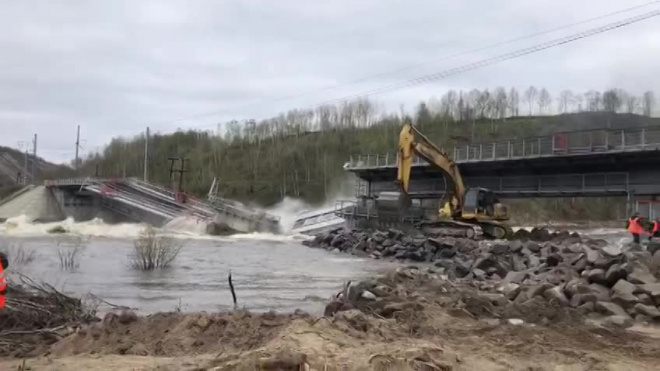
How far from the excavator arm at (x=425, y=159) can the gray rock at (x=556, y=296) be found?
26.9 m

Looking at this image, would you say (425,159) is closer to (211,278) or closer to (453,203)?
(453,203)

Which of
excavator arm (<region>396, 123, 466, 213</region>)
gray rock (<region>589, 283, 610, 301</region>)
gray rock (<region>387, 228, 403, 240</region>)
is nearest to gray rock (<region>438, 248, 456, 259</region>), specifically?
gray rock (<region>387, 228, 403, 240</region>)

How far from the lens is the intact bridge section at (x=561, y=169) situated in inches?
1416

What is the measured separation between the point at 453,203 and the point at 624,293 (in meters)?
28.0

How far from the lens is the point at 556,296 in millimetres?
11797

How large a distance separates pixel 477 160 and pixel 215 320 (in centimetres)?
3881

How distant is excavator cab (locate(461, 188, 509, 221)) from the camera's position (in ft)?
121

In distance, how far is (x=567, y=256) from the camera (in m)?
18.1

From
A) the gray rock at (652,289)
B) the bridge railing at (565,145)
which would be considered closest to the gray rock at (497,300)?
the gray rock at (652,289)

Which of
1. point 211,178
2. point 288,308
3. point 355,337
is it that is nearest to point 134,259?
point 288,308

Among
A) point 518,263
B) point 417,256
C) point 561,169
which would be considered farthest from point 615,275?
point 561,169

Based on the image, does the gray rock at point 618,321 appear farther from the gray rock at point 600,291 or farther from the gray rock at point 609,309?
the gray rock at point 600,291

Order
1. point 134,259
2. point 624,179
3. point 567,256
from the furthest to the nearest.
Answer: point 624,179 < point 134,259 < point 567,256

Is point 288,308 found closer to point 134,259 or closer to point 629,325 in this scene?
point 629,325
